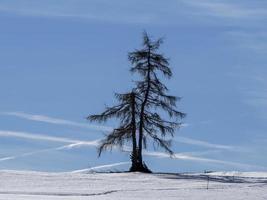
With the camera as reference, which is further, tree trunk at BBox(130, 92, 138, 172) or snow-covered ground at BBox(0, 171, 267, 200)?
tree trunk at BBox(130, 92, 138, 172)

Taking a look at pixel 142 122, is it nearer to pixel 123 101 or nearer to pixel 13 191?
pixel 123 101

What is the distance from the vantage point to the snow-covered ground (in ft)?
63.3

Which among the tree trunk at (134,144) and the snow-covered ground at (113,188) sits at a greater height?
the tree trunk at (134,144)

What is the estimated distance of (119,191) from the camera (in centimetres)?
2127

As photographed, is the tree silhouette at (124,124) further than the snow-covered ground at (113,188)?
Yes

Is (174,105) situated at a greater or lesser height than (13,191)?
greater

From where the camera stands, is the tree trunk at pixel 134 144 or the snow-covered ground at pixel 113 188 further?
the tree trunk at pixel 134 144

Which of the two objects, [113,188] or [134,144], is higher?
[134,144]

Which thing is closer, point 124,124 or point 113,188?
point 113,188

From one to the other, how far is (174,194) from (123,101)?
1469 cm

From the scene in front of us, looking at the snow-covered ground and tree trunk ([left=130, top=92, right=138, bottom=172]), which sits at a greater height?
tree trunk ([left=130, top=92, right=138, bottom=172])

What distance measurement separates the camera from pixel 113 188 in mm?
22609

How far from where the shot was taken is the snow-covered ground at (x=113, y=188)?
759 inches

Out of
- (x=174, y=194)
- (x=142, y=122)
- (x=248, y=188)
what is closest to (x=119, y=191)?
(x=174, y=194)
